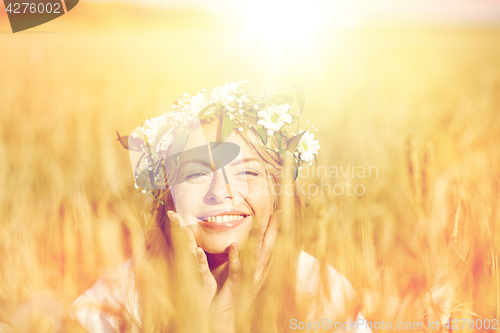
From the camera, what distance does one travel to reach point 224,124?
48.4 inches

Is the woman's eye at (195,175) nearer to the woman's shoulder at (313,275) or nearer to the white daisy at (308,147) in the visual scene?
the white daisy at (308,147)

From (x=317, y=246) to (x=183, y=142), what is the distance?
2.63 ft

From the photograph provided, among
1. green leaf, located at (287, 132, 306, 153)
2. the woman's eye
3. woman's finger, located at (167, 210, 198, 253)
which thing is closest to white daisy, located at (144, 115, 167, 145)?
the woman's eye

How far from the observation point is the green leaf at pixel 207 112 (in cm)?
125

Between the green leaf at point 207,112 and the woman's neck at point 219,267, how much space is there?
637 mm

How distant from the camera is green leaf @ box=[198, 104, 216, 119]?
125cm

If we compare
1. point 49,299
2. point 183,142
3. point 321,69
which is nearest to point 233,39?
point 321,69

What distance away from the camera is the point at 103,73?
1.38 m

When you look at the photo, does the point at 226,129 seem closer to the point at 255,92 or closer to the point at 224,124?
the point at 224,124

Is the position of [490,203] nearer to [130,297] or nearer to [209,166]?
[209,166]

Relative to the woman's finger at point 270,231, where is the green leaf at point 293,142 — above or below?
above

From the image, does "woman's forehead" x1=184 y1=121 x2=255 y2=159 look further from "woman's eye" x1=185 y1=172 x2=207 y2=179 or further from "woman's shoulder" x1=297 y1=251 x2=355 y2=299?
"woman's shoulder" x1=297 y1=251 x2=355 y2=299

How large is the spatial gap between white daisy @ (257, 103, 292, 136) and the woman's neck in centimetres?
62
